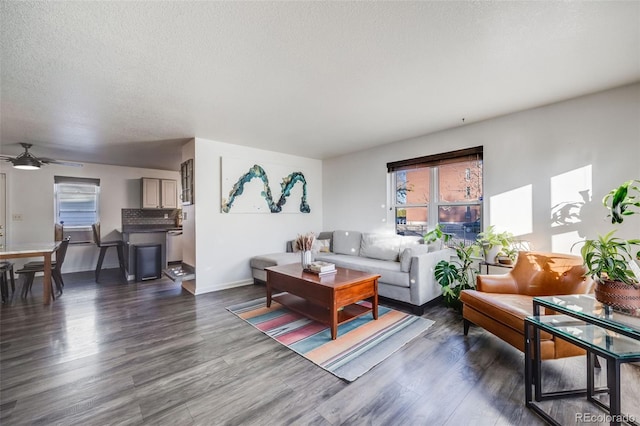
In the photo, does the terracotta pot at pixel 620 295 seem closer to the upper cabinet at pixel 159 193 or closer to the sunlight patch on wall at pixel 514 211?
the sunlight patch on wall at pixel 514 211

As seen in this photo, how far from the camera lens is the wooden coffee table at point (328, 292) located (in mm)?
2656

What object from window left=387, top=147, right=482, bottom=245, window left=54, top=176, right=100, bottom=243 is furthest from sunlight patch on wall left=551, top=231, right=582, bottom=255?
window left=54, top=176, right=100, bottom=243

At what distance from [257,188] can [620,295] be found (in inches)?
181

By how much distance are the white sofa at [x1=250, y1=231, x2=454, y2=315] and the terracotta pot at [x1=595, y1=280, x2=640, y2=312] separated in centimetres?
168

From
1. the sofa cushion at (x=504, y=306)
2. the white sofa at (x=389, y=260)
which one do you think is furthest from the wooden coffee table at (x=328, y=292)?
the sofa cushion at (x=504, y=306)

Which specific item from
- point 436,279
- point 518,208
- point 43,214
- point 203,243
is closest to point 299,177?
point 203,243

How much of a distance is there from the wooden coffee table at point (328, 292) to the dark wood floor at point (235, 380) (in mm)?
534

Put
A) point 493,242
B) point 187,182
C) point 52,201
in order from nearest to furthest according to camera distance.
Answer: point 493,242, point 187,182, point 52,201

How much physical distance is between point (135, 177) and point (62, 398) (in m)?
5.98

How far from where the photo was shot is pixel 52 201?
18.6ft

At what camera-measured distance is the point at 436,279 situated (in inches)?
A: 134

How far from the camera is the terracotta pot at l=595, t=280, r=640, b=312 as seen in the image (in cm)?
155

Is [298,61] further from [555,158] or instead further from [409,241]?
[555,158]

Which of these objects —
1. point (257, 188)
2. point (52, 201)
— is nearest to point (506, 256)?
point (257, 188)
